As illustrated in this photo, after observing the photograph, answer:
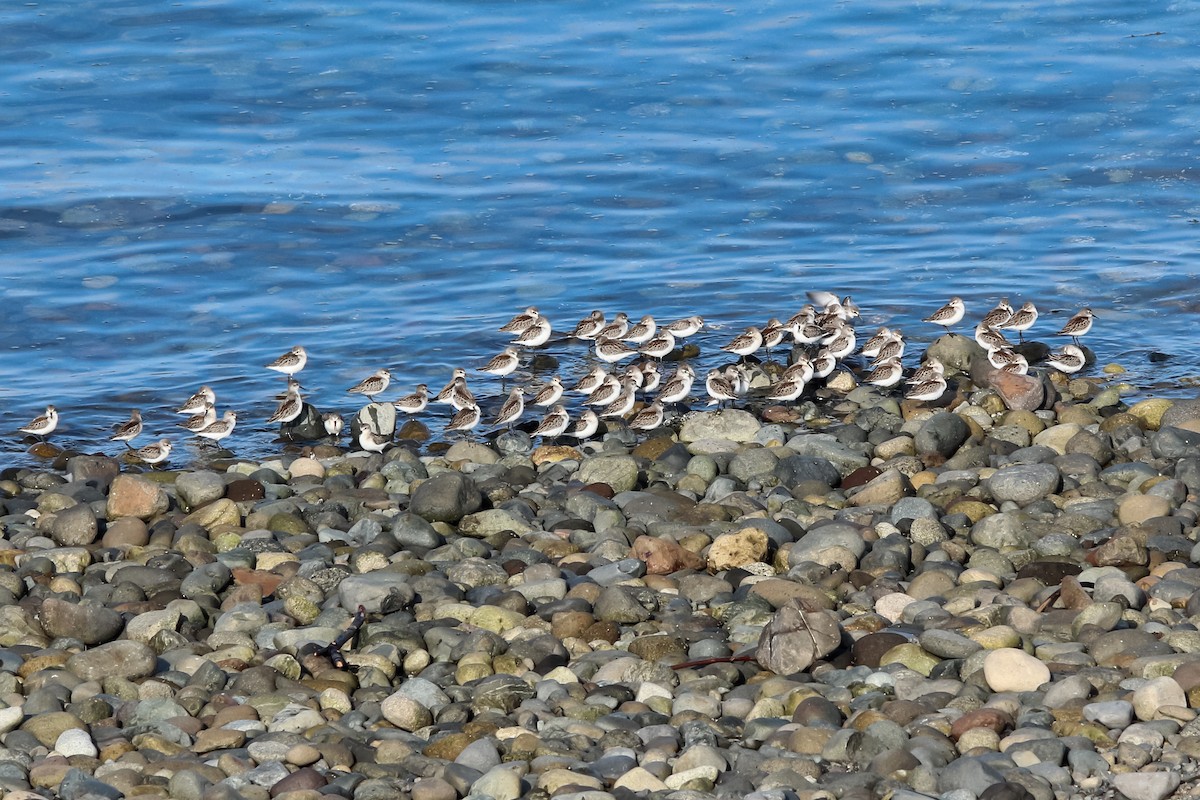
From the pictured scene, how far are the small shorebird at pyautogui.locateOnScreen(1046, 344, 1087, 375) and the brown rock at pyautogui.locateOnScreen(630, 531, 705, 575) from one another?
6.10m

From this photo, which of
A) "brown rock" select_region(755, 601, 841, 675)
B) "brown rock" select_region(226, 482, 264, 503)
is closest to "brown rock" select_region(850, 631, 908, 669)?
"brown rock" select_region(755, 601, 841, 675)

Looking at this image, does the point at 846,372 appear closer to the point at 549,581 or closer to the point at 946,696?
the point at 549,581

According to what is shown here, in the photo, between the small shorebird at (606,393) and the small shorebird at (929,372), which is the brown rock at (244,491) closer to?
the small shorebird at (606,393)

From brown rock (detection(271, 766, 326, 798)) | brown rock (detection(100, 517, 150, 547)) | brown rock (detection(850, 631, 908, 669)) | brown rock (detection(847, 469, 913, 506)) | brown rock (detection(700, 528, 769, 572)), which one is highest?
brown rock (detection(271, 766, 326, 798))

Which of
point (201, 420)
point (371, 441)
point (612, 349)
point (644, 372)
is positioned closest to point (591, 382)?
point (644, 372)

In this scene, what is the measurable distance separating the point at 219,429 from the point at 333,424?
1.04 m

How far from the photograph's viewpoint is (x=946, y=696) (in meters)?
8.45

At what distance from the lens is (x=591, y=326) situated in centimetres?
1669

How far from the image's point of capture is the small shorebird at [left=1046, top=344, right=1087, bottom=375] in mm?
15242

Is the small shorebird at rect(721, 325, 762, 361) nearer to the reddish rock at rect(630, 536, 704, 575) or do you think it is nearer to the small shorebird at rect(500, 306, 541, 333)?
the small shorebird at rect(500, 306, 541, 333)

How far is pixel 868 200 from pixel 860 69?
6.66 meters

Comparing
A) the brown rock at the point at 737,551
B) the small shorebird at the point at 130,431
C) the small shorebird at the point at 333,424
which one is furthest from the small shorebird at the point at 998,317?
the small shorebird at the point at 130,431

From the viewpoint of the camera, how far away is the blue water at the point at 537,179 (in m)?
17.7

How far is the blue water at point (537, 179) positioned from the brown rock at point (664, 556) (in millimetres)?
5268
